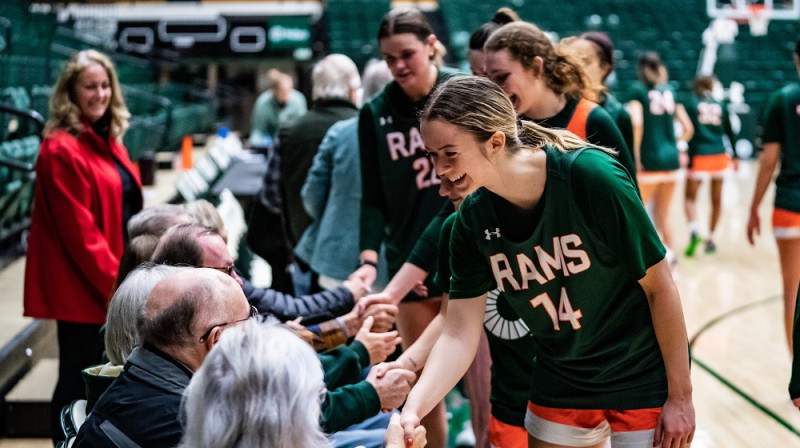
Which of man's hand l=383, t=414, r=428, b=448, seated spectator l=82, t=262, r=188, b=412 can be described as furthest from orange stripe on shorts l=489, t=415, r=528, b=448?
seated spectator l=82, t=262, r=188, b=412

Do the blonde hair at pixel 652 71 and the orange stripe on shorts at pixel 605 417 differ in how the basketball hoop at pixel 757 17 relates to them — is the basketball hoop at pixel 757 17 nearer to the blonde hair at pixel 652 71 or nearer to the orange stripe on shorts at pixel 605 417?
the blonde hair at pixel 652 71

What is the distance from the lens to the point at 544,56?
8.52ft

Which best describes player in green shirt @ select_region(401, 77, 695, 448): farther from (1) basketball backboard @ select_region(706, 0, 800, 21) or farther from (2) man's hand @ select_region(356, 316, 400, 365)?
(1) basketball backboard @ select_region(706, 0, 800, 21)

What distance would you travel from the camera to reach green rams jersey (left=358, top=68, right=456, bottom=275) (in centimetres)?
308

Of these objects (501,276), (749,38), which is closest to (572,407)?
(501,276)

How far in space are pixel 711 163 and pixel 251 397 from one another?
284 inches

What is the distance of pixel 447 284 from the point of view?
2400mm

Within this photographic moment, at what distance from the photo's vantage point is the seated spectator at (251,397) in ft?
4.91

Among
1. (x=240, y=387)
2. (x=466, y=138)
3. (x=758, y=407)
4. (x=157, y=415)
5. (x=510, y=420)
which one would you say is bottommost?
(x=758, y=407)

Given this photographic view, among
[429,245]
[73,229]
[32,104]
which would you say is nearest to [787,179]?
[429,245]

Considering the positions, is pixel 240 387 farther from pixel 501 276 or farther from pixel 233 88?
pixel 233 88

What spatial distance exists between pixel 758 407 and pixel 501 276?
265cm

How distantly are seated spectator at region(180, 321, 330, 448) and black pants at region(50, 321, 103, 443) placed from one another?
4.84ft

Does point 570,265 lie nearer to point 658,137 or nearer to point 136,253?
point 136,253
